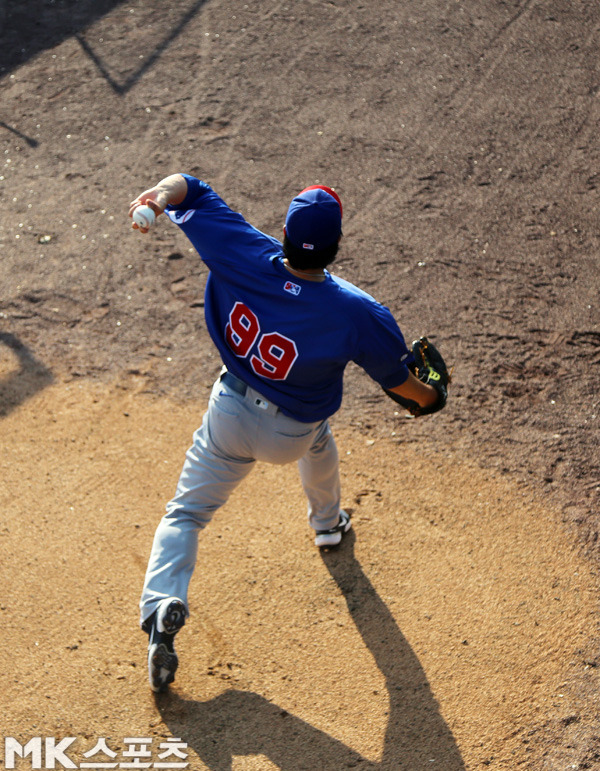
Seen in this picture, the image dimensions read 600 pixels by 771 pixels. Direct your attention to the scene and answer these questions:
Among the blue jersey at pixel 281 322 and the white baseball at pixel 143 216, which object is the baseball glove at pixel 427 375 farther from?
the white baseball at pixel 143 216

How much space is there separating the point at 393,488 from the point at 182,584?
5.04 feet

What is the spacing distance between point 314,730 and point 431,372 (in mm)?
1603

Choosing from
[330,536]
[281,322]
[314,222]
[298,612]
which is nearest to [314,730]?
[298,612]

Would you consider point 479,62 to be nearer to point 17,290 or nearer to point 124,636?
point 17,290

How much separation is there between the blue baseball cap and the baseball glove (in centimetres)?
74

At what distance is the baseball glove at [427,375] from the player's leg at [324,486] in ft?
1.47

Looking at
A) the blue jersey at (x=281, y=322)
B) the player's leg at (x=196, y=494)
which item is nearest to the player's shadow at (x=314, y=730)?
the player's leg at (x=196, y=494)

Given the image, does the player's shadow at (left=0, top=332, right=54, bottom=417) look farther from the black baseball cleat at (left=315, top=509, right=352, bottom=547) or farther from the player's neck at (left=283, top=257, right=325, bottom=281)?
the player's neck at (left=283, top=257, right=325, bottom=281)

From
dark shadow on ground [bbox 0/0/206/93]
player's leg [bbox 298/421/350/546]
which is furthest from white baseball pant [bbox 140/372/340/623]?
dark shadow on ground [bbox 0/0/206/93]

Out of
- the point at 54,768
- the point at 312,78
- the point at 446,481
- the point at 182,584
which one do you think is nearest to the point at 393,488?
the point at 446,481

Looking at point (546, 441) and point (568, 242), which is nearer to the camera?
point (546, 441)

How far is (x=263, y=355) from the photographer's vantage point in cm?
333

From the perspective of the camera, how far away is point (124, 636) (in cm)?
385

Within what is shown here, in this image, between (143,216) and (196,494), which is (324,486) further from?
(143,216)
